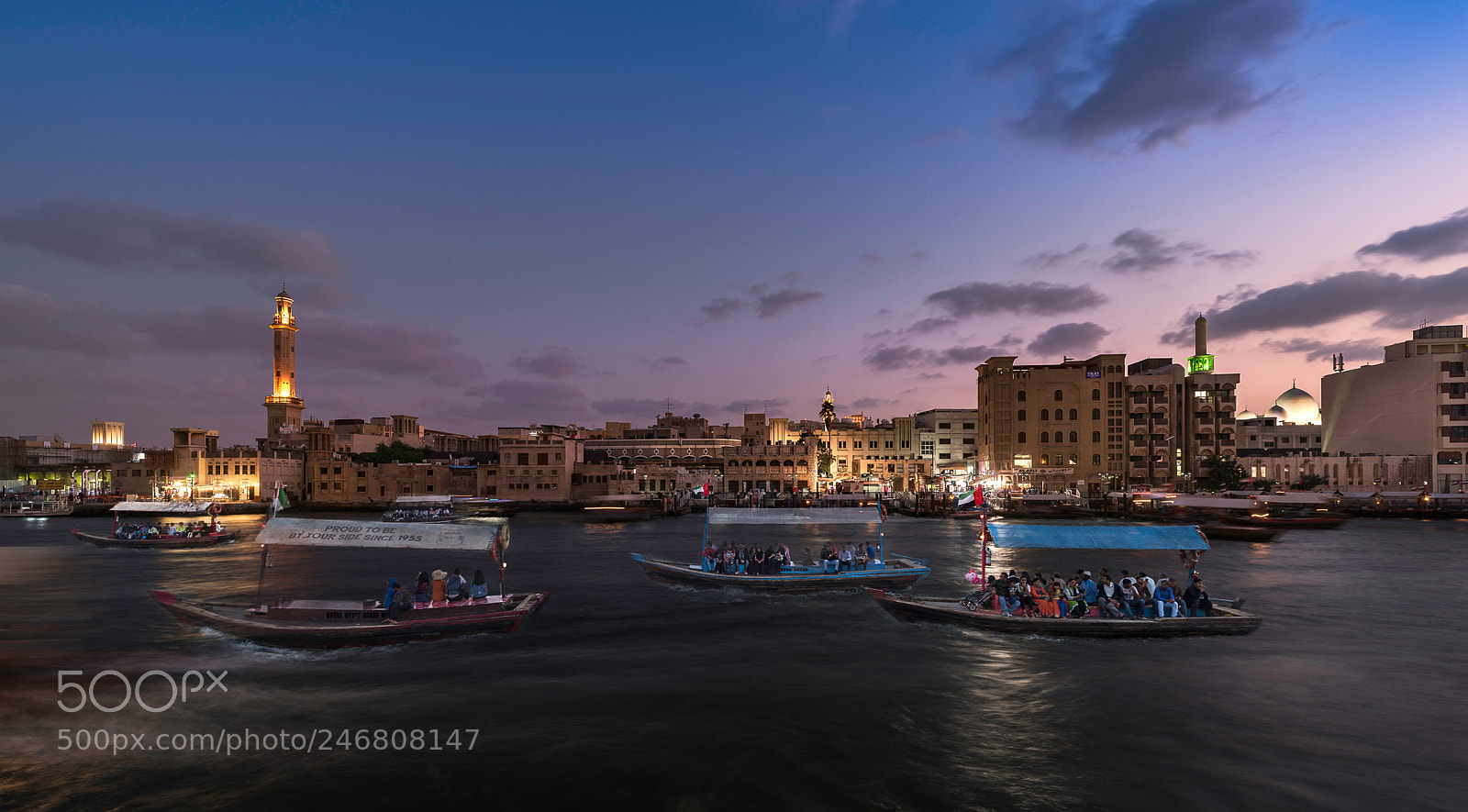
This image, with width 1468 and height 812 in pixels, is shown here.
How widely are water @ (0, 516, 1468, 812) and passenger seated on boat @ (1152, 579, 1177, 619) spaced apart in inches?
37.8

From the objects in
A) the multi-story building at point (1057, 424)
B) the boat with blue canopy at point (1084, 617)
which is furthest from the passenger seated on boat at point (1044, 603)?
the multi-story building at point (1057, 424)

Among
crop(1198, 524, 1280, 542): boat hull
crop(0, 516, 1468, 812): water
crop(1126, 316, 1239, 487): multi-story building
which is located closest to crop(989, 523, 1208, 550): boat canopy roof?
crop(0, 516, 1468, 812): water

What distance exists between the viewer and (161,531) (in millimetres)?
49438

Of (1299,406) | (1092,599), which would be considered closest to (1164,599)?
(1092,599)

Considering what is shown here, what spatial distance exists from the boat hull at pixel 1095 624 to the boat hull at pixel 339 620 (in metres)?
13.0

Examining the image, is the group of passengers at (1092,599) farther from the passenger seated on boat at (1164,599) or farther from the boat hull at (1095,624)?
the boat hull at (1095,624)

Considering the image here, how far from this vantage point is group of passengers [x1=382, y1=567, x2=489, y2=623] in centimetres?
2003

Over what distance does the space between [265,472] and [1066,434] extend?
109 metres

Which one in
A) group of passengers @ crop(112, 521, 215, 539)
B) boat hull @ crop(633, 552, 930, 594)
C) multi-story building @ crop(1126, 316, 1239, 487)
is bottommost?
group of passengers @ crop(112, 521, 215, 539)

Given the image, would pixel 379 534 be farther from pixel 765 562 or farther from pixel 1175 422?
pixel 1175 422

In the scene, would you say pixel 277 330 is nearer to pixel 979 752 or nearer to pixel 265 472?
pixel 265 472

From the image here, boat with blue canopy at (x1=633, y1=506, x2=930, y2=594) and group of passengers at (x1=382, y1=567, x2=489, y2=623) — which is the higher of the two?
group of passengers at (x1=382, y1=567, x2=489, y2=623)

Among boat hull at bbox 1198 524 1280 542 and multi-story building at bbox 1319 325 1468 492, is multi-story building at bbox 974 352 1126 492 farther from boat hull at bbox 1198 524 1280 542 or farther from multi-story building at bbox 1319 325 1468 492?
boat hull at bbox 1198 524 1280 542

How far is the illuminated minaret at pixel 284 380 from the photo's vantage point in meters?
132
